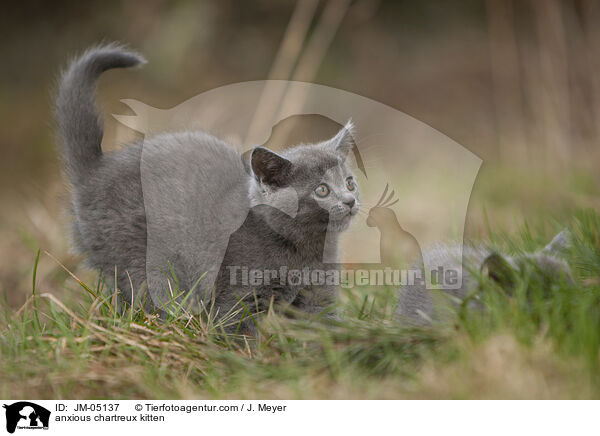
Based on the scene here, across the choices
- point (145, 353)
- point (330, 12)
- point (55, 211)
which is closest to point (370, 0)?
point (330, 12)

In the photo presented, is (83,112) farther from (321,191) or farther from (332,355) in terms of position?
(332,355)

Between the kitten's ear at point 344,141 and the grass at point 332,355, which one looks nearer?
the grass at point 332,355

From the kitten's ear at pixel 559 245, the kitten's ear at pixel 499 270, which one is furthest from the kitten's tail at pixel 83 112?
the kitten's ear at pixel 559 245

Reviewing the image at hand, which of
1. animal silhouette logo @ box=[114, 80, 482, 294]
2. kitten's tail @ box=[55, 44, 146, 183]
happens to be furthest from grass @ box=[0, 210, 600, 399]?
kitten's tail @ box=[55, 44, 146, 183]

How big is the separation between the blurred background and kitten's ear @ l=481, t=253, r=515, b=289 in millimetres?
1245

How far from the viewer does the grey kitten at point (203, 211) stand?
2.26 meters

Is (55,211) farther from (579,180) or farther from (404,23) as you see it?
(404,23)

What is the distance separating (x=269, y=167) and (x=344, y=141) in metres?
0.38

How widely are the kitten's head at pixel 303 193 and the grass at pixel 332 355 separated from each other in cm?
39

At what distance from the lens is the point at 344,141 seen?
2463mm

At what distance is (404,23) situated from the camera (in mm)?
6215

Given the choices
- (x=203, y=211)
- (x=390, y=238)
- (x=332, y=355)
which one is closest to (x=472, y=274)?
(x=332, y=355)

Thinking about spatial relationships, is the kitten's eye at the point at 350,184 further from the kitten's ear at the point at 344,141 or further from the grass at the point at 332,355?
the grass at the point at 332,355
